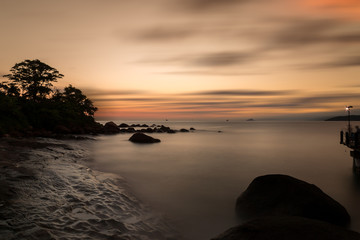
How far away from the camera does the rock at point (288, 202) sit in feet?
18.2

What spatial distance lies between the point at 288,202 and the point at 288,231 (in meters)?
2.47

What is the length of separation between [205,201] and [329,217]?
4.13m

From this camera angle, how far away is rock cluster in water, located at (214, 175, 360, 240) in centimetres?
365

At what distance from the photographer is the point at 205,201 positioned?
837cm

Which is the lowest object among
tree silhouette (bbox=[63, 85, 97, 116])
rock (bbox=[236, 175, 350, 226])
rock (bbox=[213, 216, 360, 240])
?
rock (bbox=[236, 175, 350, 226])

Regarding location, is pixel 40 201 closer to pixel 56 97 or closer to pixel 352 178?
pixel 352 178

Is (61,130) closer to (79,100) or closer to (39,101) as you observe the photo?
(39,101)

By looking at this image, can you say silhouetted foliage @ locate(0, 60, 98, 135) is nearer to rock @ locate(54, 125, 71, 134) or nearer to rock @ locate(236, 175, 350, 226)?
rock @ locate(54, 125, 71, 134)

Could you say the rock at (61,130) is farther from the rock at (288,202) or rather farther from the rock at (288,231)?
the rock at (288,231)

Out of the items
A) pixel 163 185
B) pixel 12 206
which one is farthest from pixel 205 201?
pixel 12 206

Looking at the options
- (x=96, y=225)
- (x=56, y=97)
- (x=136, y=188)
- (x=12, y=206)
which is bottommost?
(x=136, y=188)

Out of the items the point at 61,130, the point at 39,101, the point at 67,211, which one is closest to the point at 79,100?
the point at 39,101

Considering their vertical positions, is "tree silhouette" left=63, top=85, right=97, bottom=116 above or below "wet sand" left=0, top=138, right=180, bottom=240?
above

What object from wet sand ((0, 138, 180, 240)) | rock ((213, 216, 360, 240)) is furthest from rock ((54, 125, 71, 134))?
rock ((213, 216, 360, 240))
